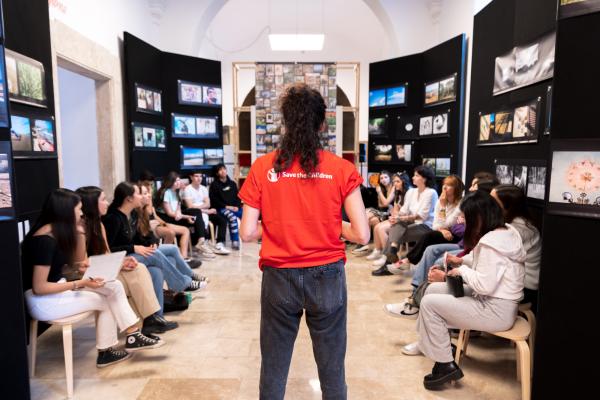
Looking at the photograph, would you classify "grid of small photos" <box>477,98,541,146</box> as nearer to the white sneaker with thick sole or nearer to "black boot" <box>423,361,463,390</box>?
the white sneaker with thick sole

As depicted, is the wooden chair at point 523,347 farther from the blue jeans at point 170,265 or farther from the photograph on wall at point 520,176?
the blue jeans at point 170,265

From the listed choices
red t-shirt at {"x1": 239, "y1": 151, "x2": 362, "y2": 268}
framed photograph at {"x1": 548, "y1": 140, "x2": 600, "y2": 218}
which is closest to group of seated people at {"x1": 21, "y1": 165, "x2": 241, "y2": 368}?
red t-shirt at {"x1": 239, "y1": 151, "x2": 362, "y2": 268}

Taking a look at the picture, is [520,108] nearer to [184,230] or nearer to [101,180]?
[184,230]

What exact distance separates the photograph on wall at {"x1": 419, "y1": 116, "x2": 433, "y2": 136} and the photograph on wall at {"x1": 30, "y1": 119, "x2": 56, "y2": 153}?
17.1ft

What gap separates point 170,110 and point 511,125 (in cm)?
539

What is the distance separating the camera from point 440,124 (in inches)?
251

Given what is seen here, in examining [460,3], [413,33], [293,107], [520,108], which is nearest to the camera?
[293,107]

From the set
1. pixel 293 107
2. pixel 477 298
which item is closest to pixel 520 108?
pixel 477 298

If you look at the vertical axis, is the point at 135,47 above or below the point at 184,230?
above

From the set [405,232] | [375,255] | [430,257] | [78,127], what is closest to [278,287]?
[430,257]

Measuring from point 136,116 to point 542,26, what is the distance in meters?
5.16

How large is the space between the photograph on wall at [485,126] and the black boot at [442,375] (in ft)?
8.60

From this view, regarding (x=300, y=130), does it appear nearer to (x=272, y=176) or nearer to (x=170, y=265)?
(x=272, y=176)

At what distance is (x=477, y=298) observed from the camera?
2637mm
